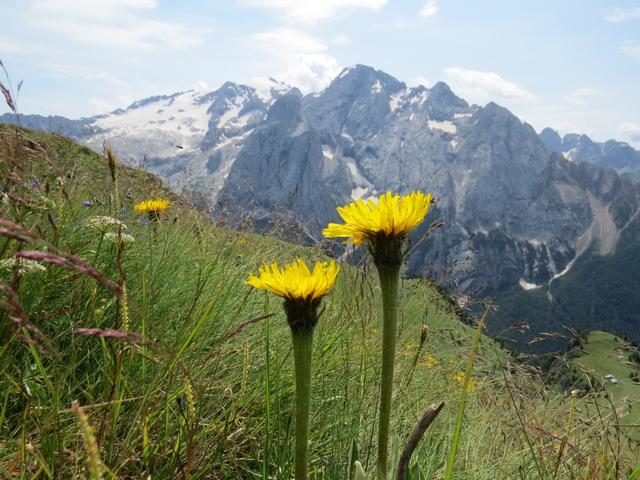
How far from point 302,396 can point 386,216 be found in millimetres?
618

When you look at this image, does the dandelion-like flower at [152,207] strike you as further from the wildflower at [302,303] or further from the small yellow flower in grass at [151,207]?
the wildflower at [302,303]

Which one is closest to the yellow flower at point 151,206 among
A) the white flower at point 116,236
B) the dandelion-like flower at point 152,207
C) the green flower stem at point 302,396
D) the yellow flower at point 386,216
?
the dandelion-like flower at point 152,207

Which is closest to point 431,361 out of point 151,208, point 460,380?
point 460,380

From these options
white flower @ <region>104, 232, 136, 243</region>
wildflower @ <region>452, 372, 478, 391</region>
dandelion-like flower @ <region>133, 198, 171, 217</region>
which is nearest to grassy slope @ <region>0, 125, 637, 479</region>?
wildflower @ <region>452, 372, 478, 391</region>

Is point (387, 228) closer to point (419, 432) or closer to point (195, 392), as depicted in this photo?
point (419, 432)

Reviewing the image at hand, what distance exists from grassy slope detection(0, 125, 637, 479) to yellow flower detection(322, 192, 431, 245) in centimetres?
46

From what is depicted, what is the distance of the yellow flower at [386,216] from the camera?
1.55 metres

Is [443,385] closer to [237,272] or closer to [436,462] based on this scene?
[436,462]

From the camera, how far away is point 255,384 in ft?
8.41

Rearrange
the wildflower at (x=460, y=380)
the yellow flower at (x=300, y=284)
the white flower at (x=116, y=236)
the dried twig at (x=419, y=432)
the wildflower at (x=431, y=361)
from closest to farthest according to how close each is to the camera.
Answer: the dried twig at (x=419, y=432) → the yellow flower at (x=300, y=284) → the white flower at (x=116, y=236) → the wildflower at (x=460, y=380) → the wildflower at (x=431, y=361)

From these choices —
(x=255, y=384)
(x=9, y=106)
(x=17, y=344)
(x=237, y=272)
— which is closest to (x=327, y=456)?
(x=255, y=384)

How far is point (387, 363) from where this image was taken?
137cm

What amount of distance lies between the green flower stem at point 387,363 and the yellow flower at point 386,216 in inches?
5.1

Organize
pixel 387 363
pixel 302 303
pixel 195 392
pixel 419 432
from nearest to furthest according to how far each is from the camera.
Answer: pixel 419 432 < pixel 387 363 < pixel 302 303 < pixel 195 392
